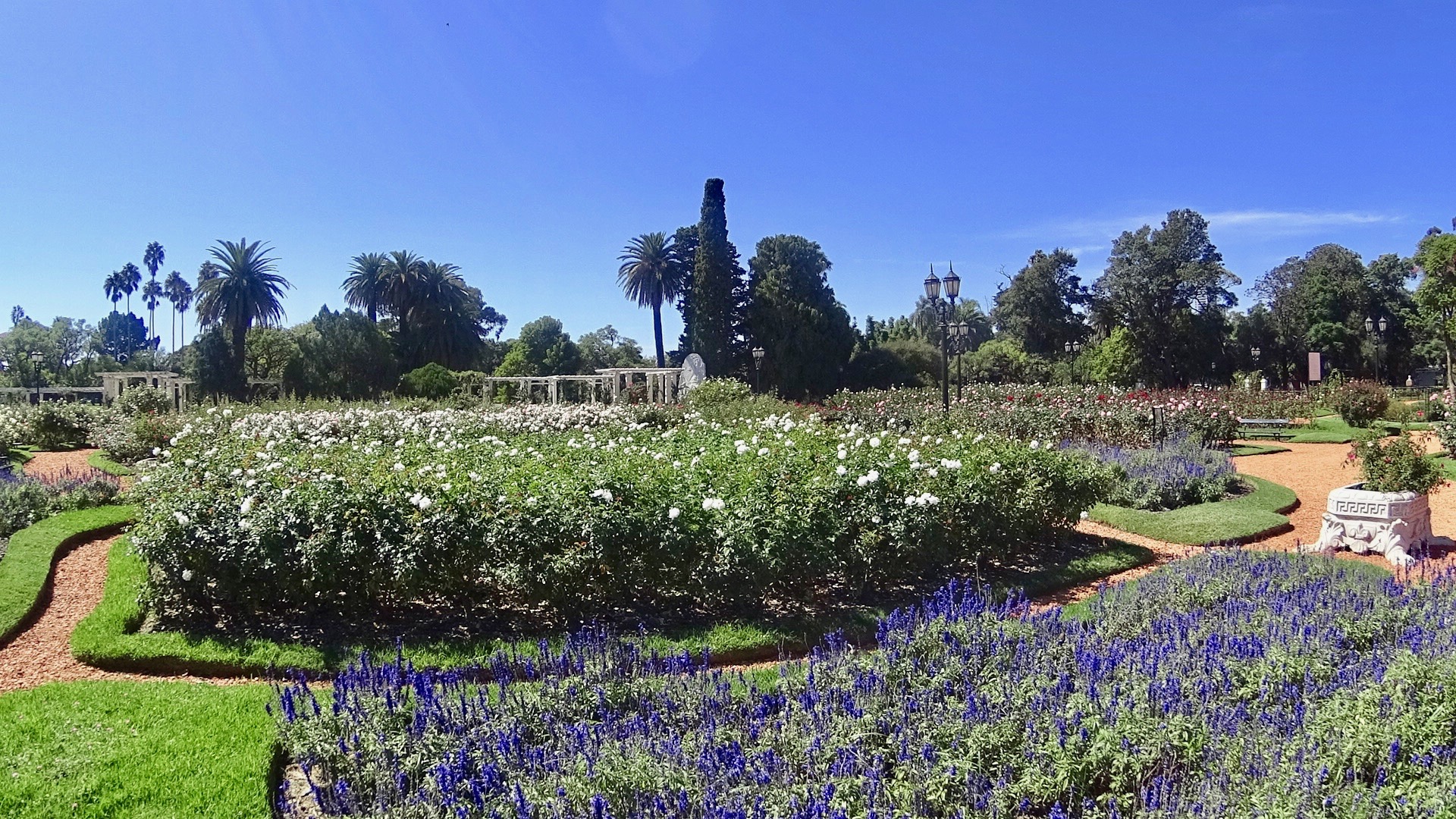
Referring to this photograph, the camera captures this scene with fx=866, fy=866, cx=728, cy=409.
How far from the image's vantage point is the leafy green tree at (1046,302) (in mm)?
44250

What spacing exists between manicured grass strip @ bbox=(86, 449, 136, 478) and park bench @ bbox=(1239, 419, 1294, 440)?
65.5 ft

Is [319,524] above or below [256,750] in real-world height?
above

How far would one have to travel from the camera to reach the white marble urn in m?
7.17

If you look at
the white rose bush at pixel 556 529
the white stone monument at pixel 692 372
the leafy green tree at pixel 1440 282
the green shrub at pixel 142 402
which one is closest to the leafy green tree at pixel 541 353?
the white stone monument at pixel 692 372

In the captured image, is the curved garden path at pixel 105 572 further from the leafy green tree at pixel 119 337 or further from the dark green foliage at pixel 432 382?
the leafy green tree at pixel 119 337

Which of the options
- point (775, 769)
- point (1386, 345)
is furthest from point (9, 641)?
point (1386, 345)

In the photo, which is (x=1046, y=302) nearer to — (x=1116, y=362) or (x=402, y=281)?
(x=1116, y=362)

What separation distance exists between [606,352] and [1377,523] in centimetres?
5401

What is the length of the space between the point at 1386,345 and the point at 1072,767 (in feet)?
160

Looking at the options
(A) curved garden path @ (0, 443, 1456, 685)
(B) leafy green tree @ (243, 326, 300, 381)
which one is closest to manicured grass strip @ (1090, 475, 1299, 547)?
(A) curved garden path @ (0, 443, 1456, 685)

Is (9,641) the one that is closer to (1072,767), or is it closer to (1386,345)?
(1072,767)

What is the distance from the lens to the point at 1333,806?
2.51 meters

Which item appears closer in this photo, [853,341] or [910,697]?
[910,697]

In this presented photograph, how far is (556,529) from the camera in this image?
525 centimetres
